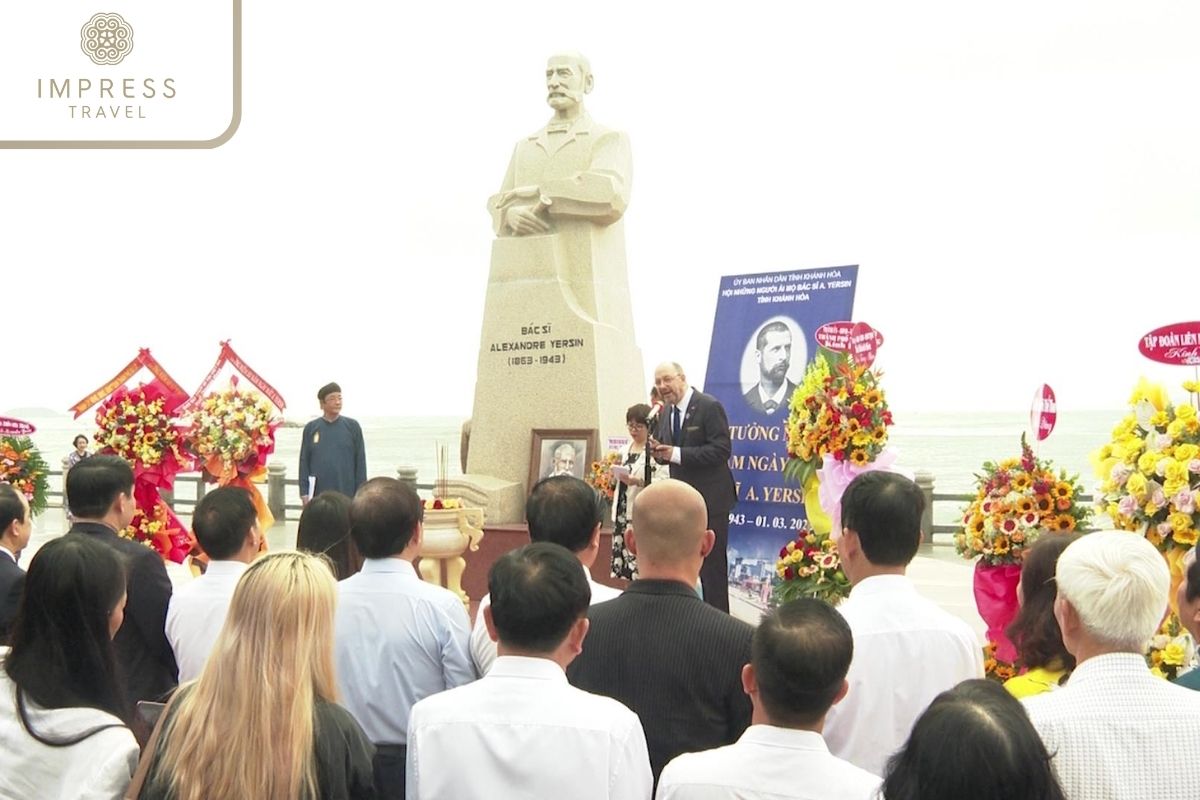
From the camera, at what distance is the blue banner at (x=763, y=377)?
7566 mm

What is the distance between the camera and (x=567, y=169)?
9781 mm

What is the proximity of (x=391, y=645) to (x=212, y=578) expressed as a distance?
59 cm

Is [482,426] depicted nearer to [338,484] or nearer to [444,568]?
[338,484]

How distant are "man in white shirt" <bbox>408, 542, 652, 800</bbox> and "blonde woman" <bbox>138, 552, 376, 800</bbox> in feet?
0.50

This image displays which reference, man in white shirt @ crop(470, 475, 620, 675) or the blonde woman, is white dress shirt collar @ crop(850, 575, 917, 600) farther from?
the blonde woman

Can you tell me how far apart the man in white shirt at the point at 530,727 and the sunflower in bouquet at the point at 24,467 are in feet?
18.4

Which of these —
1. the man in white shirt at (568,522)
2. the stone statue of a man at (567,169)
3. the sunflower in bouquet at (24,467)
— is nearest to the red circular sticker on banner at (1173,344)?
the man in white shirt at (568,522)

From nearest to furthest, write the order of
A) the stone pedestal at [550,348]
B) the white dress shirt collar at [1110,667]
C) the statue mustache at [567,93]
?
the white dress shirt collar at [1110,667]
the stone pedestal at [550,348]
the statue mustache at [567,93]

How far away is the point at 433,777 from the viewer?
2.21m

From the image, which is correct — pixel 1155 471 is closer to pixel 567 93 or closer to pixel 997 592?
pixel 997 592

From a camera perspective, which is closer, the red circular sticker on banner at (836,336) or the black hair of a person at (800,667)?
the black hair of a person at (800,667)

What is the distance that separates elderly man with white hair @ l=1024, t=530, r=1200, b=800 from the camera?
→ 2006mm

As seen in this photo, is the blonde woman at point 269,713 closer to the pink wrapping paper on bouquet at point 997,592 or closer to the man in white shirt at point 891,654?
the man in white shirt at point 891,654

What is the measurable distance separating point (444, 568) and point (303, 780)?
5448 mm
